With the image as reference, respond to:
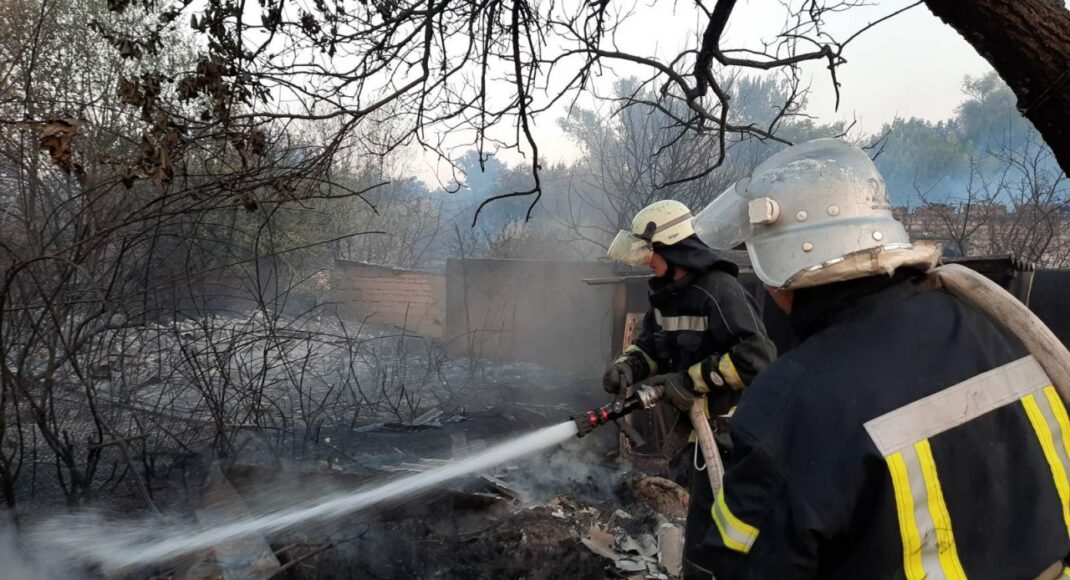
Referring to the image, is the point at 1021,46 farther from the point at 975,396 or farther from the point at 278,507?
the point at 278,507

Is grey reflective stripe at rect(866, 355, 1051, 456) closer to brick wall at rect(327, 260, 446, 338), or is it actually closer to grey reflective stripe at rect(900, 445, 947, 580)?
grey reflective stripe at rect(900, 445, 947, 580)

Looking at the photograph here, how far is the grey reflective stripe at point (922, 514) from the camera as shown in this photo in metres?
1.29

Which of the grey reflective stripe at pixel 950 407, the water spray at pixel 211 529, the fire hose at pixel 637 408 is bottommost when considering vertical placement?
the water spray at pixel 211 529

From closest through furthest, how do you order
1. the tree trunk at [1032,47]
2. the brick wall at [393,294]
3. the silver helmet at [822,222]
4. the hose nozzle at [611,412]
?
1. the silver helmet at [822,222]
2. the tree trunk at [1032,47]
3. the hose nozzle at [611,412]
4. the brick wall at [393,294]

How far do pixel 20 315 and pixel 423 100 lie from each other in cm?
288

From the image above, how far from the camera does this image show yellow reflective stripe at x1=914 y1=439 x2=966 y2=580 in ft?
4.26

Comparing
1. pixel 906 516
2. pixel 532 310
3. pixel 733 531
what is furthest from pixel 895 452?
pixel 532 310

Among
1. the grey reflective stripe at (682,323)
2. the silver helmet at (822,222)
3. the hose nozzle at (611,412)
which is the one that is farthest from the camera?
the grey reflective stripe at (682,323)

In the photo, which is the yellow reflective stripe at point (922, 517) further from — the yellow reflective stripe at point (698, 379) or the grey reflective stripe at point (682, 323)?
the grey reflective stripe at point (682, 323)

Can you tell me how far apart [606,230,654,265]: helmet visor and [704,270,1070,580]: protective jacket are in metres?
2.74

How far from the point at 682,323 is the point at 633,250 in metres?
0.59

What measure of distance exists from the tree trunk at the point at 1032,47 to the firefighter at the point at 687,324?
1.50 metres

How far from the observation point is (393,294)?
618 inches

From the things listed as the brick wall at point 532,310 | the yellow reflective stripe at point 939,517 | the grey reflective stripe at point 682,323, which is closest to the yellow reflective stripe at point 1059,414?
the yellow reflective stripe at point 939,517
